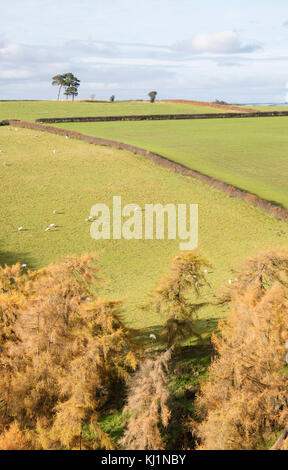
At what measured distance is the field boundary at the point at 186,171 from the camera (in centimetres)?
3359

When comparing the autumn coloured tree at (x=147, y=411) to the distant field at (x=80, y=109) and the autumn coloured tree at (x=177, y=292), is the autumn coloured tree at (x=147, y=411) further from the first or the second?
the distant field at (x=80, y=109)

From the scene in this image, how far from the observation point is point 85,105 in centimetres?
9950

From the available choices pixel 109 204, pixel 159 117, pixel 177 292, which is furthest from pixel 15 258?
pixel 159 117

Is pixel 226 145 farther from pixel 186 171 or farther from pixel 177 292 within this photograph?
pixel 177 292

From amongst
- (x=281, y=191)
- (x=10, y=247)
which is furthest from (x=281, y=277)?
(x=281, y=191)

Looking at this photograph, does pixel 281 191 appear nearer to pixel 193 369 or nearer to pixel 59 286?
pixel 193 369

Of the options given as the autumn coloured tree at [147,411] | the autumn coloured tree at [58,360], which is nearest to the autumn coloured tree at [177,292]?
the autumn coloured tree at [58,360]

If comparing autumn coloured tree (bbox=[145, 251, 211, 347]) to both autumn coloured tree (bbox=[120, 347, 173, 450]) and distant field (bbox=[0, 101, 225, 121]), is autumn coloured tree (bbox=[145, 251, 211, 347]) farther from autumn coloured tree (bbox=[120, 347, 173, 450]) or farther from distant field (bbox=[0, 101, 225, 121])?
distant field (bbox=[0, 101, 225, 121])

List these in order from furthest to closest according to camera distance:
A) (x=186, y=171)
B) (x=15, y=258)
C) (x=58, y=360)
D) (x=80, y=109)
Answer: (x=80, y=109), (x=186, y=171), (x=15, y=258), (x=58, y=360)

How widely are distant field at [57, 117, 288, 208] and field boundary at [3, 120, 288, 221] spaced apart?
6.37ft

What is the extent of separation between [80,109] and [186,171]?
185ft

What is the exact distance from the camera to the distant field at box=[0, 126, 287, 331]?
26594mm

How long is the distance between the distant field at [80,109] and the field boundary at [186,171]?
1986cm

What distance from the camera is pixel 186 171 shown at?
43156mm
